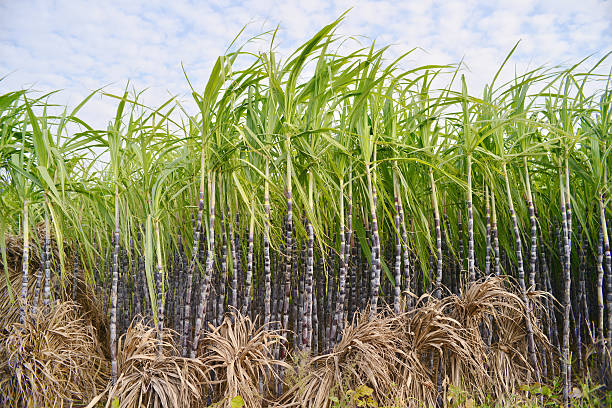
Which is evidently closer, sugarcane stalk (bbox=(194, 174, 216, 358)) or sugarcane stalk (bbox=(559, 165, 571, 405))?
sugarcane stalk (bbox=(194, 174, 216, 358))

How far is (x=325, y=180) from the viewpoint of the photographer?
6.94 feet

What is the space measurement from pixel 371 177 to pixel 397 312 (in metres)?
0.68

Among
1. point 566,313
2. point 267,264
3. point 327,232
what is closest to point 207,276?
point 267,264

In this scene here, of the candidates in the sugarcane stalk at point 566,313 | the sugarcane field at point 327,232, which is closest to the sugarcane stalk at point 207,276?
the sugarcane field at point 327,232

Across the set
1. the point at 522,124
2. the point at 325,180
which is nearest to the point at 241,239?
the point at 325,180

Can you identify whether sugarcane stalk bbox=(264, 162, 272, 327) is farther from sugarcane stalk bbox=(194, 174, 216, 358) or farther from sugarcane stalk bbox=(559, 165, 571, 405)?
sugarcane stalk bbox=(559, 165, 571, 405)

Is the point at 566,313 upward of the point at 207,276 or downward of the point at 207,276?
downward

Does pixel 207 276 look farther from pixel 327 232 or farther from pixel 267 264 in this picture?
pixel 327 232

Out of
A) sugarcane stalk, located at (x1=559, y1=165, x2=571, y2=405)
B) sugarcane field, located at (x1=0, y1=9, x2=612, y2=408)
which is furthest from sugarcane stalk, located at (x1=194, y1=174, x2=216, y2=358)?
sugarcane stalk, located at (x1=559, y1=165, x2=571, y2=405)

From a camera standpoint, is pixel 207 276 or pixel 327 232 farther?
pixel 327 232

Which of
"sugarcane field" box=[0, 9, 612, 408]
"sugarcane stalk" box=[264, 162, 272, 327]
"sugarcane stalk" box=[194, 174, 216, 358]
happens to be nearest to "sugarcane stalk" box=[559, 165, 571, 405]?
"sugarcane field" box=[0, 9, 612, 408]

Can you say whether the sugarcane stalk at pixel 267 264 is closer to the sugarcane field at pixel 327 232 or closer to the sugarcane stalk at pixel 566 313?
the sugarcane field at pixel 327 232

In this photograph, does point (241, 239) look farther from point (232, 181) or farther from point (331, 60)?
→ point (331, 60)

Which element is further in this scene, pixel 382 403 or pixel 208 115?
pixel 208 115
